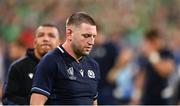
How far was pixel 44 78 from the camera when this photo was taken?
8.77 m

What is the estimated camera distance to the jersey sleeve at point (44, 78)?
876 cm

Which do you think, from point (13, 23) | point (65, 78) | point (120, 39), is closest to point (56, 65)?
point (65, 78)

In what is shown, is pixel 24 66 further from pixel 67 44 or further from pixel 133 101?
pixel 133 101

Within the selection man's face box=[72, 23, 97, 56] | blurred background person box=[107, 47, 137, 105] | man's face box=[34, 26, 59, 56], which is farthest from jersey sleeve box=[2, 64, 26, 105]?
blurred background person box=[107, 47, 137, 105]

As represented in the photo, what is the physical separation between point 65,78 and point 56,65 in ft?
0.55

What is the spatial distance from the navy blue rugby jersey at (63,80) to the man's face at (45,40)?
117cm

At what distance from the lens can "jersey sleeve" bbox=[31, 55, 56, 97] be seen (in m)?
8.76

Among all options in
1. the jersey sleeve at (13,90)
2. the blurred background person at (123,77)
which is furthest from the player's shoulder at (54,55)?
the blurred background person at (123,77)

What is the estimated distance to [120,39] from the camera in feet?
63.6

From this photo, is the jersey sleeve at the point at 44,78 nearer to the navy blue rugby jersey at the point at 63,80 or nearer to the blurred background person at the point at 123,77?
the navy blue rugby jersey at the point at 63,80

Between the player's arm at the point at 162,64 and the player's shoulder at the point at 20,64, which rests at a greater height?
the player's shoulder at the point at 20,64

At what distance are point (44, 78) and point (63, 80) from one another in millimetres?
233

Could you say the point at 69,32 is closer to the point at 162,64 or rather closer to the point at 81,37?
the point at 81,37

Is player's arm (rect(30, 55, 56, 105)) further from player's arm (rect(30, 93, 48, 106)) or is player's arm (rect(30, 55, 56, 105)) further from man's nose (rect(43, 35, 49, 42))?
man's nose (rect(43, 35, 49, 42))
